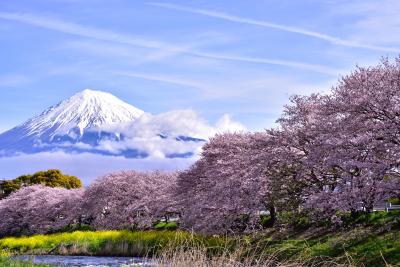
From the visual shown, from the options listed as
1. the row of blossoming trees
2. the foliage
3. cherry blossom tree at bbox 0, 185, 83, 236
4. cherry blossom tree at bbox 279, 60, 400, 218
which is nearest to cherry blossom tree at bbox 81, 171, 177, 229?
the row of blossoming trees

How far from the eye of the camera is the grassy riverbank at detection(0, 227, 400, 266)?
16.4 m

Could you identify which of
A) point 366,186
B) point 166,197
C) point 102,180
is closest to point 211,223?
point 366,186

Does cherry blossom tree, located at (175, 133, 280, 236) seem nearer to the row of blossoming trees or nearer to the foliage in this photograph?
the row of blossoming trees

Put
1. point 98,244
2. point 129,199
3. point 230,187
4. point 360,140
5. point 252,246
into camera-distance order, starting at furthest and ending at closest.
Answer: point 129,199 < point 98,244 < point 230,187 < point 252,246 < point 360,140

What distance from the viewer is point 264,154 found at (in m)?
30.5

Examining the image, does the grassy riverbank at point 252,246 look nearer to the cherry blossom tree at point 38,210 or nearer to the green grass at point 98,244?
the green grass at point 98,244

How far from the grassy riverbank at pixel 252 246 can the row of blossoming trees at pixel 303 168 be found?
45.0 inches

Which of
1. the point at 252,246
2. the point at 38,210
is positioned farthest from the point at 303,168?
the point at 38,210

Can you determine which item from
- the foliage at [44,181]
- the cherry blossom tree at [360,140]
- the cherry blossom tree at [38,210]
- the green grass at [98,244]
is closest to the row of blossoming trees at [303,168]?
the cherry blossom tree at [360,140]

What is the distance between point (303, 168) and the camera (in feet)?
97.6

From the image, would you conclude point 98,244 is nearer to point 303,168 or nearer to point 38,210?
point 303,168

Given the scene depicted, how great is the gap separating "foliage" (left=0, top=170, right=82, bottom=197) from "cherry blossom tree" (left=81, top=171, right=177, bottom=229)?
2974cm

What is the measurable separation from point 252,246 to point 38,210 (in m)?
37.5

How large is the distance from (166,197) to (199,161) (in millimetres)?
8854
